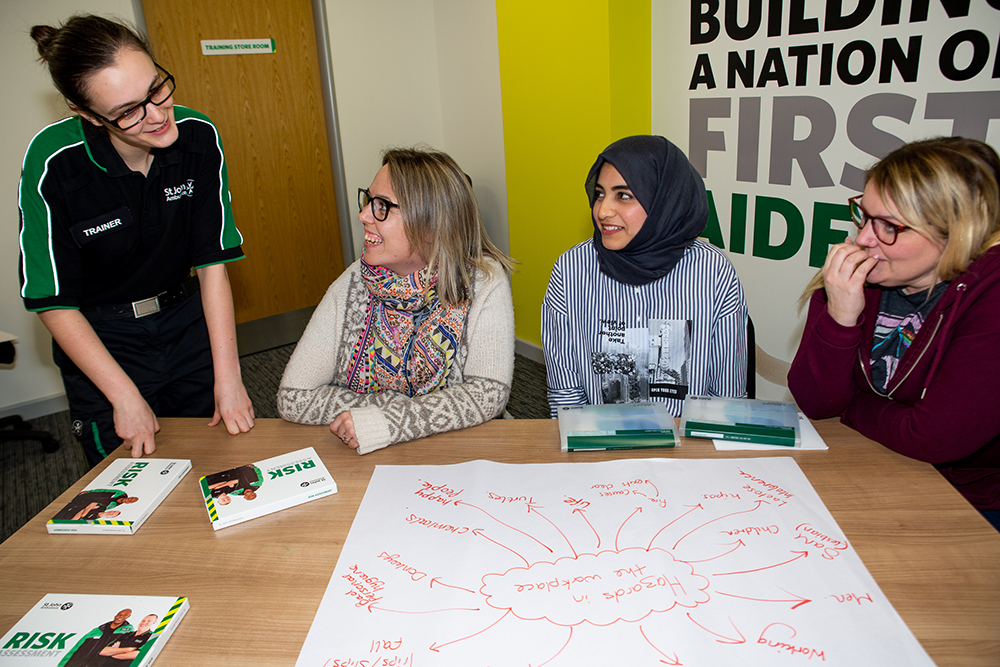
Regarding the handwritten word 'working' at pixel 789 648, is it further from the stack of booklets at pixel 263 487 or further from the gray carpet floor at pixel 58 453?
the gray carpet floor at pixel 58 453

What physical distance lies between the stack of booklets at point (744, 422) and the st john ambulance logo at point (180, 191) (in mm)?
1349

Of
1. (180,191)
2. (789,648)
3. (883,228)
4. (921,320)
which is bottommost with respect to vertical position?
(789,648)

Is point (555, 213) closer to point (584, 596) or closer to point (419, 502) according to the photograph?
point (419, 502)

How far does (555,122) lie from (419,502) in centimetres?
251

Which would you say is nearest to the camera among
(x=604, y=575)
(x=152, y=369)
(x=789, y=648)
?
(x=789, y=648)

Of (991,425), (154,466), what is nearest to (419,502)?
(154,466)

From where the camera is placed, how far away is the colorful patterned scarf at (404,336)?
1648mm

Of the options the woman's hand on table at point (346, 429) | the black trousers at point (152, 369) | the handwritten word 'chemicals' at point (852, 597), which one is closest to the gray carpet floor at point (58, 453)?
the black trousers at point (152, 369)

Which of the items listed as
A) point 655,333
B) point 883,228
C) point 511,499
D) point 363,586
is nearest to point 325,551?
point 363,586

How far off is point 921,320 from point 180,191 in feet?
5.79

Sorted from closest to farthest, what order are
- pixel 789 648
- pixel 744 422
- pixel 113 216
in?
1. pixel 789 648
2. pixel 744 422
3. pixel 113 216

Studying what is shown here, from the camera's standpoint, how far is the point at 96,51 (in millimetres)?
1342

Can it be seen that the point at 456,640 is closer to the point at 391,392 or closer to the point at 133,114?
the point at 391,392

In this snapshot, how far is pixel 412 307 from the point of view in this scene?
1.67 metres
